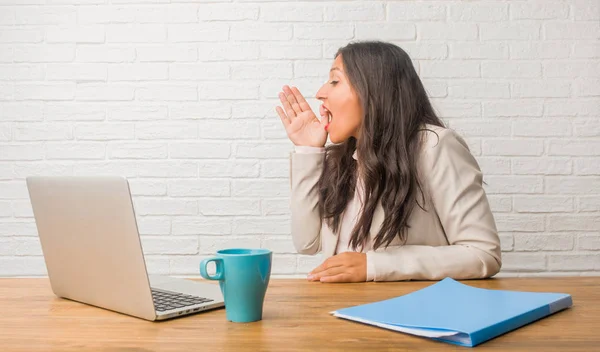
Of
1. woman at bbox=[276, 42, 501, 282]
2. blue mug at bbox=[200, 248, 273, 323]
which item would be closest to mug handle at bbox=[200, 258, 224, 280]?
blue mug at bbox=[200, 248, 273, 323]

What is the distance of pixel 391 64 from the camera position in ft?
6.26

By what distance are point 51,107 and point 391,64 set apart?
60.2 inches

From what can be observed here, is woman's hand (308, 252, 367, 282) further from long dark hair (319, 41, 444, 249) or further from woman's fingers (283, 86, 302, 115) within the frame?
woman's fingers (283, 86, 302, 115)

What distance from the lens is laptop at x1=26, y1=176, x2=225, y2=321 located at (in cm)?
91

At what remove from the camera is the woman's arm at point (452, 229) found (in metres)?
1.44

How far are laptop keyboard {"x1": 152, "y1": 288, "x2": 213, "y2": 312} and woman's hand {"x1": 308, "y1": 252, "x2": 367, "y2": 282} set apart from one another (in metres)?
0.34

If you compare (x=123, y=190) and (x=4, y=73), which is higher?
(x=4, y=73)

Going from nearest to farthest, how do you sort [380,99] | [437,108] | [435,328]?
[435,328] → [380,99] → [437,108]

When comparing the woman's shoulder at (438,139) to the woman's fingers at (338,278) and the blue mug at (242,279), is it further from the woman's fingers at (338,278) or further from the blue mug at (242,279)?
the blue mug at (242,279)

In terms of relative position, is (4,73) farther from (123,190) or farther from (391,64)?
(123,190)

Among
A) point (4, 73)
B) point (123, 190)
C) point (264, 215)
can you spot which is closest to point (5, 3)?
point (4, 73)

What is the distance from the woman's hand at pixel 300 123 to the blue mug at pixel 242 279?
108 cm

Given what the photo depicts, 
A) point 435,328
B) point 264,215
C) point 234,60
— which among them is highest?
point 234,60

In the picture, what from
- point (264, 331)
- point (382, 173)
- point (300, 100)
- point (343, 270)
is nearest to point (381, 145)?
point (382, 173)
